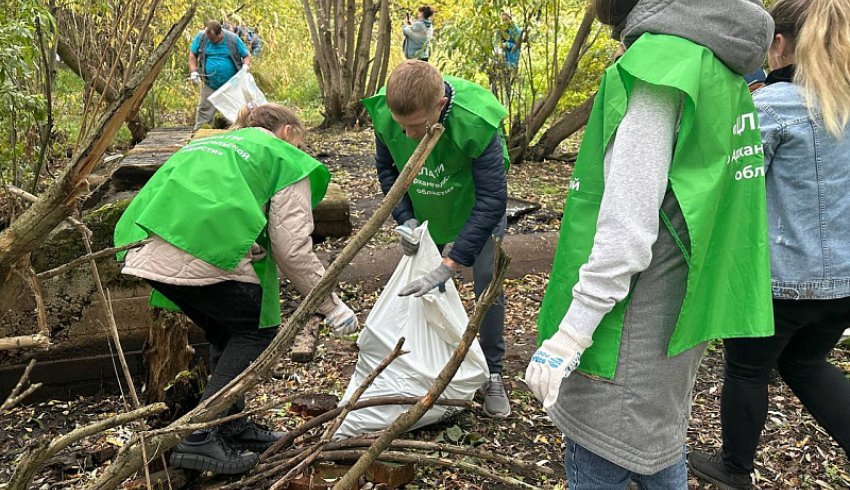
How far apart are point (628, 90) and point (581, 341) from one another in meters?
0.50

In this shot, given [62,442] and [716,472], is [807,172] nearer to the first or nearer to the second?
[716,472]

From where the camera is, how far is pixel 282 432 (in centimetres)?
270

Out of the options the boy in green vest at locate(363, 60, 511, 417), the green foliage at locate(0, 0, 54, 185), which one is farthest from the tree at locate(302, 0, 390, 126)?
the boy in green vest at locate(363, 60, 511, 417)

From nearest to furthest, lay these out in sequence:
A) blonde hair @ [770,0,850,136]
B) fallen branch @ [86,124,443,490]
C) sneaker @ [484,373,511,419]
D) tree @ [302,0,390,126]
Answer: fallen branch @ [86,124,443,490] < blonde hair @ [770,0,850,136] < sneaker @ [484,373,511,419] < tree @ [302,0,390,126]

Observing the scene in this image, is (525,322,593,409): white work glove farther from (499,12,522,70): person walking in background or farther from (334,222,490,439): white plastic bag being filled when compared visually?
(499,12,522,70): person walking in background

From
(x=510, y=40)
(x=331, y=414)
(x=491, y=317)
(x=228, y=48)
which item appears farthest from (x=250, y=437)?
(x=228, y=48)

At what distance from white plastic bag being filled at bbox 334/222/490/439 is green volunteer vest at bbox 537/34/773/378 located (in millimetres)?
1113

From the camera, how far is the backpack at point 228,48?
763 cm

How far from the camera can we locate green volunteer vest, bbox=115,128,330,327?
221cm

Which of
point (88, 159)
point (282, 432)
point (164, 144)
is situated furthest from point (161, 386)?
point (164, 144)

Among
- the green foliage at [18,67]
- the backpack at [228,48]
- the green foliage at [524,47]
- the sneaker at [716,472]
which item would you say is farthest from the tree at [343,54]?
the sneaker at [716,472]

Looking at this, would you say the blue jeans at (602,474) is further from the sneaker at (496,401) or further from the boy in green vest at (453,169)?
the sneaker at (496,401)

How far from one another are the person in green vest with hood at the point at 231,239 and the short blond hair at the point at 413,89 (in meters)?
0.35

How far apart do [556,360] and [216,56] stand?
23.5ft
